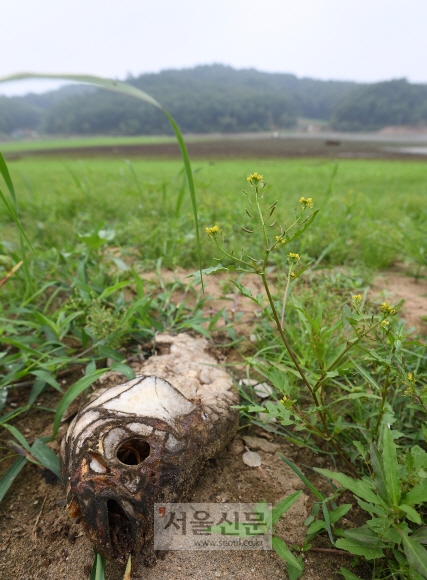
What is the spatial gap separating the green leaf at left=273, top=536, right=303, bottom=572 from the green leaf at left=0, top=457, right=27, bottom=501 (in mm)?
754

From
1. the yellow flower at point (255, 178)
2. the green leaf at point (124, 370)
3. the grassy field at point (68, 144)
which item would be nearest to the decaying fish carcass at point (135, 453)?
the green leaf at point (124, 370)

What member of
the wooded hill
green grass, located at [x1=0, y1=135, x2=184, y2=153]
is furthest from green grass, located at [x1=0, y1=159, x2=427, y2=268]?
the wooded hill

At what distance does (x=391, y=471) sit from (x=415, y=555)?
0.15 m

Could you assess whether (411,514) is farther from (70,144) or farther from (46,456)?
(70,144)

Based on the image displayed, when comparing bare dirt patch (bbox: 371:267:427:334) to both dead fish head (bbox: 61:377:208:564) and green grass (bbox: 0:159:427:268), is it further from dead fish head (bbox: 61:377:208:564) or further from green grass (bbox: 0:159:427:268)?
dead fish head (bbox: 61:377:208:564)

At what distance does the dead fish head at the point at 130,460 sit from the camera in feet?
2.87

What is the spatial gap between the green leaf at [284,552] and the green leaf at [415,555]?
0.77ft

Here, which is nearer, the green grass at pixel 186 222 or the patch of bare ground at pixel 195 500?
the patch of bare ground at pixel 195 500

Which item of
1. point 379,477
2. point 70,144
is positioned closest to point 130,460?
point 379,477

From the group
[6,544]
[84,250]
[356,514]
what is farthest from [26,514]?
[84,250]

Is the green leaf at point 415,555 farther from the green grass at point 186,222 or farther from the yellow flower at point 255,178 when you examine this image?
the green grass at point 186,222

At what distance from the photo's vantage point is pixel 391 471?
799mm

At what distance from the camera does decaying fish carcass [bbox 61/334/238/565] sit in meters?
0.88

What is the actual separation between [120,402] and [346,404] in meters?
0.77
